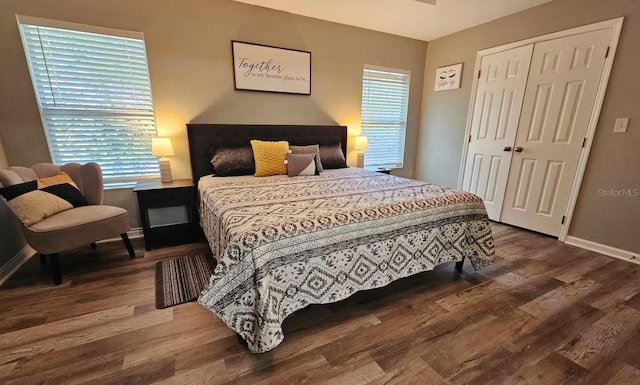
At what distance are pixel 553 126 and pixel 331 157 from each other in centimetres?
237

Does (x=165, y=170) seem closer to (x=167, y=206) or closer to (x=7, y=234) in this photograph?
(x=167, y=206)

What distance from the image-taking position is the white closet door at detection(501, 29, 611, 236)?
2502mm

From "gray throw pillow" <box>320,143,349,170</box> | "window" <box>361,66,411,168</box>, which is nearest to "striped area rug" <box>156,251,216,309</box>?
"gray throw pillow" <box>320,143,349,170</box>

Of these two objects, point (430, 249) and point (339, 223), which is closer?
point (339, 223)

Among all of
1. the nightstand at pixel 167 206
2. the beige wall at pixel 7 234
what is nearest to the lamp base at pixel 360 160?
the nightstand at pixel 167 206

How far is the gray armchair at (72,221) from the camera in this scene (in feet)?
6.09

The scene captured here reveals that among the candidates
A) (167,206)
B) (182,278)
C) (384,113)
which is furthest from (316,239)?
(384,113)

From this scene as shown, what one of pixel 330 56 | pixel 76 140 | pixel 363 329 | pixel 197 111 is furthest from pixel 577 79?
pixel 76 140

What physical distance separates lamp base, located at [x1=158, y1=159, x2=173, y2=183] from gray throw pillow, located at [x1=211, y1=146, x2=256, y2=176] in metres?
0.43

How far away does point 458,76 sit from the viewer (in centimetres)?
357

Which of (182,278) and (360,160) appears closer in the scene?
(182,278)

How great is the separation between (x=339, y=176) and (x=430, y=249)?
118 cm

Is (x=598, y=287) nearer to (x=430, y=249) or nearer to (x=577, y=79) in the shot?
(x=430, y=249)

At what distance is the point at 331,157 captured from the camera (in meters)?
3.26
